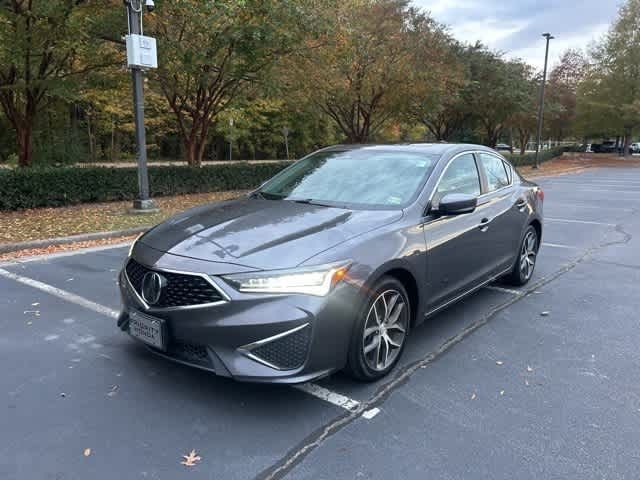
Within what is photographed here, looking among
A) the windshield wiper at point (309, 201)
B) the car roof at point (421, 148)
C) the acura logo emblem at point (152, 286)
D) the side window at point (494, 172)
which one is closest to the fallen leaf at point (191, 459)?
the acura logo emblem at point (152, 286)

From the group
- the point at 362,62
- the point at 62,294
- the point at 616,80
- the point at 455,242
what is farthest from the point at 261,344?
the point at 616,80

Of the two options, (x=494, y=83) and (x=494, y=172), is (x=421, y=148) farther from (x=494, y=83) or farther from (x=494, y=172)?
(x=494, y=83)

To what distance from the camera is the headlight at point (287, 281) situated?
279cm

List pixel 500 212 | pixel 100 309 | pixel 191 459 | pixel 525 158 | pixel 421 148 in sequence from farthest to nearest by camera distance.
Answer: pixel 525 158
pixel 500 212
pixel 100 309
pixel 421 148
pixel 191 459

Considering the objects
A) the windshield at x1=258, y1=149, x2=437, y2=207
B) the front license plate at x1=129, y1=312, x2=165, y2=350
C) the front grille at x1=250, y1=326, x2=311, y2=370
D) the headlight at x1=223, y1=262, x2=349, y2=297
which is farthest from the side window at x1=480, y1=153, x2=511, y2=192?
the front license plate at x1=129, y1=312, x2=165, y2=350

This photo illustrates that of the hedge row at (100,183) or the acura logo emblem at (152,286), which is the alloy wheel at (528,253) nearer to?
the acura logo emblem at (152,286)

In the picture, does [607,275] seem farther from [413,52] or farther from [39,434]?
[413,52]

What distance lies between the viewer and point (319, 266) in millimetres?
2885

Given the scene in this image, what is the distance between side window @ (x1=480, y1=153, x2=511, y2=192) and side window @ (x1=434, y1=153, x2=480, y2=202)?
0.25m

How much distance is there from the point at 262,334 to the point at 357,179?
70.9 inches

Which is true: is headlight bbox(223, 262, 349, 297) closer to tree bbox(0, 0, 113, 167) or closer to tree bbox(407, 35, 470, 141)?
tree bbox(0, 0, 113, 167)

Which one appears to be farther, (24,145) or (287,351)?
(24,145)

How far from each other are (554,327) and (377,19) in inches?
641

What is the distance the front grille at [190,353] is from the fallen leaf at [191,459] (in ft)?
1.56
